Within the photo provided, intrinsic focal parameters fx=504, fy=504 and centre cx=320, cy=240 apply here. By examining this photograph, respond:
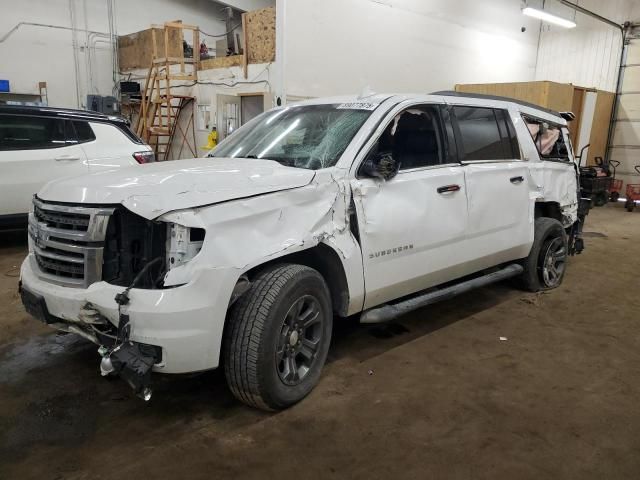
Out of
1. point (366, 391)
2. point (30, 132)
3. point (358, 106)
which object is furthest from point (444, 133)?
A: point (30, 132)

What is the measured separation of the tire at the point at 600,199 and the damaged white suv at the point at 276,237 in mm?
8886

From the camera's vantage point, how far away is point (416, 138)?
373cm

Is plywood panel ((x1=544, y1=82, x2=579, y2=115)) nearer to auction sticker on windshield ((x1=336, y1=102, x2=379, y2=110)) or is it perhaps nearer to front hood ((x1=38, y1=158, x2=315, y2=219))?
auction sticker on windshield ((x1=336, y1=102, x2=379, y2=110))

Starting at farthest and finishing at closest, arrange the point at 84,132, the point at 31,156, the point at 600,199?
the point at 600,199 < the point at 84,132 < the point at 31,156

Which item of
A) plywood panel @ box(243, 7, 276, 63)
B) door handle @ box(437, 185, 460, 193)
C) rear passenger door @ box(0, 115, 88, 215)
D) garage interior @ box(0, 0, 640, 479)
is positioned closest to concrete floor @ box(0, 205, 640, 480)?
garage interior @ box(0, 0, 640, 479)

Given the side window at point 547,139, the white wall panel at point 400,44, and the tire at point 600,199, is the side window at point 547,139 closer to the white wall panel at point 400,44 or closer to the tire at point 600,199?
the white wall panel at point 400,44

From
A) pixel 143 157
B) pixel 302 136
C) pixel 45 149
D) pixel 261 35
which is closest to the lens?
pixel 302 136

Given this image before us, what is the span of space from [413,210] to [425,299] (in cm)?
71

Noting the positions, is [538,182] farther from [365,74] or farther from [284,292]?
[365,74]

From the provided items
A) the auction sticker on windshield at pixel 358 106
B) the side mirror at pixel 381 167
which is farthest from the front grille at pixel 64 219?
the auction sticker on windshield at pixel 358 106

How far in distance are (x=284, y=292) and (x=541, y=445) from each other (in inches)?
61.6

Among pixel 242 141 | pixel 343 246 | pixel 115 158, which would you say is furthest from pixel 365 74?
pixel 343 246

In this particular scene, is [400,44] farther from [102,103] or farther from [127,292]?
[127,292]

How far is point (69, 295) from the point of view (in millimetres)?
2580
